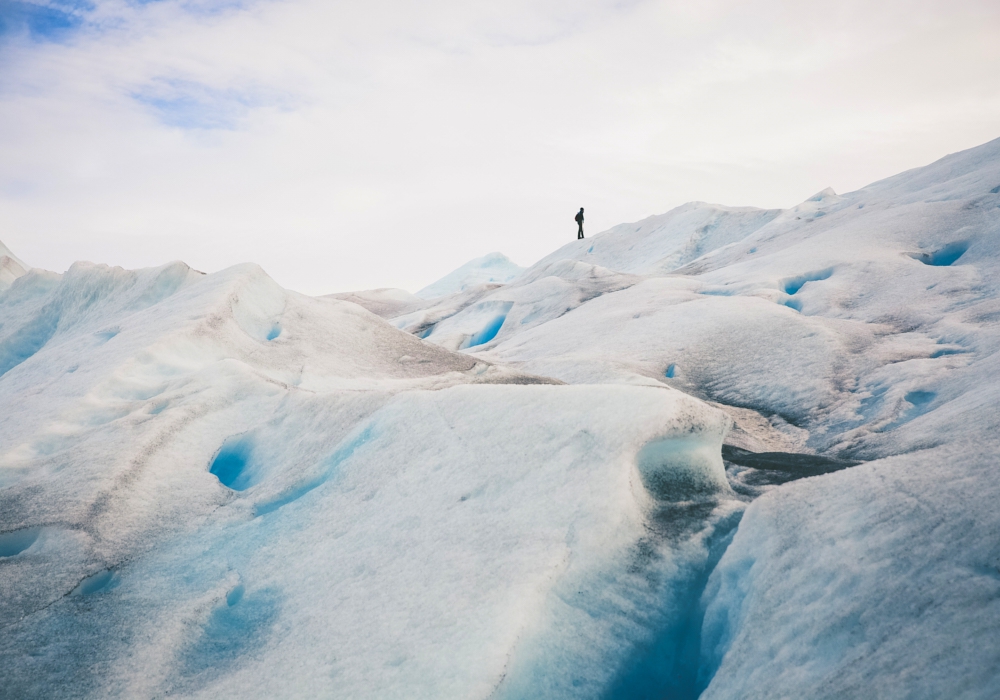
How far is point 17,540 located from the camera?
194 inches

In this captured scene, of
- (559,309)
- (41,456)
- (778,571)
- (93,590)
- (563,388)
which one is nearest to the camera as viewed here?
(778,571)

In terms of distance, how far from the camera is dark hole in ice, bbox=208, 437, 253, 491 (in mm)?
6316

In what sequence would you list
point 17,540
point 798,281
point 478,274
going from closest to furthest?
point 17,540, point 798,281, point 478,274

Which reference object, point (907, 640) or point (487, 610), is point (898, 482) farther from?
point (487, 610)

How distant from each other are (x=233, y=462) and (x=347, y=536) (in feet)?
8.33

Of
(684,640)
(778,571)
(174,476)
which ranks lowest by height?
(684,640)

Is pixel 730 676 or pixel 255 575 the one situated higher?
pixel 255 575

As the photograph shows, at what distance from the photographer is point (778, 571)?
351 centimetres

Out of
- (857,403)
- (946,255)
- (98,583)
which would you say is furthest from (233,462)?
(946,255)

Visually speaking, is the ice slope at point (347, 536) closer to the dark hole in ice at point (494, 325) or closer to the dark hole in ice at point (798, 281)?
the dark hole in ice at point (798, 281)

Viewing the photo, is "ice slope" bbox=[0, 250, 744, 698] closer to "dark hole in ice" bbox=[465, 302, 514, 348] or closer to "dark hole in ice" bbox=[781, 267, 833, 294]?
"dark hole in ice" bbox=[781, 267, 833, 294]

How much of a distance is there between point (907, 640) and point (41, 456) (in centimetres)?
759

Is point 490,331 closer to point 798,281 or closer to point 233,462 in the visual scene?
point 798,281

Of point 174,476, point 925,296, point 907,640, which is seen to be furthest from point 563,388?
point 925,296
